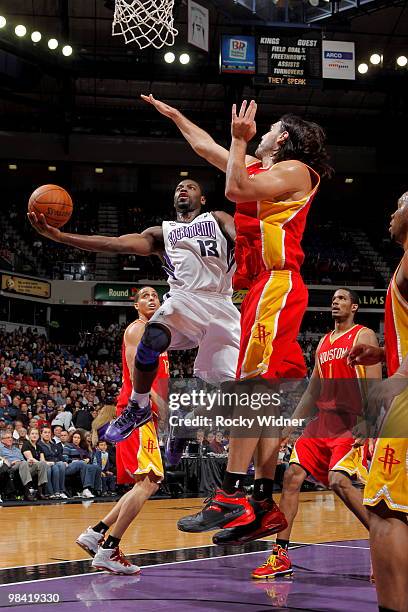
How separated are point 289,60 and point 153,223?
12443 mm

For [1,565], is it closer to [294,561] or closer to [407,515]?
[294,561]

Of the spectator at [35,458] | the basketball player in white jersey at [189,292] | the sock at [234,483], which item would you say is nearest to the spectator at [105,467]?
the spectator at [35,458]

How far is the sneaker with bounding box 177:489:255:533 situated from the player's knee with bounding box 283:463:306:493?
1.95 meters

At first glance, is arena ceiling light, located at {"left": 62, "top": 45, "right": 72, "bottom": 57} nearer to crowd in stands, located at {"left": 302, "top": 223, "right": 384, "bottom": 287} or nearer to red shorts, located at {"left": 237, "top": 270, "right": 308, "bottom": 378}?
crowd in stands, located at {"left": 302, "top": 223, "right": 384, "bottom": 287}

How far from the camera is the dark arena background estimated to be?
605 cm

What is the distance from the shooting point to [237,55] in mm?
15961

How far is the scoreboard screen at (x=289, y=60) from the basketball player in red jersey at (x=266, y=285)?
1238cm

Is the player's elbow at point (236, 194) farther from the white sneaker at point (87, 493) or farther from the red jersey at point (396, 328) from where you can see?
the white sneaker at point (87, 493)

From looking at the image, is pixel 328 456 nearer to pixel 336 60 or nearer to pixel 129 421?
pixel 129 421

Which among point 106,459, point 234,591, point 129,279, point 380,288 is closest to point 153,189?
point 129,279

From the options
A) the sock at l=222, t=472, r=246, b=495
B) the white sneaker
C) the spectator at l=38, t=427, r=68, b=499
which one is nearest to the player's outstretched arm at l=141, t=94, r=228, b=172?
the sock at l=222, t=472, r=246, b=495

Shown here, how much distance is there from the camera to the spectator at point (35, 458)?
11.8 m

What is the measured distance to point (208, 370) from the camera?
16.3ft

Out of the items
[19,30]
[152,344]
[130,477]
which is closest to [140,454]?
[130,477]
